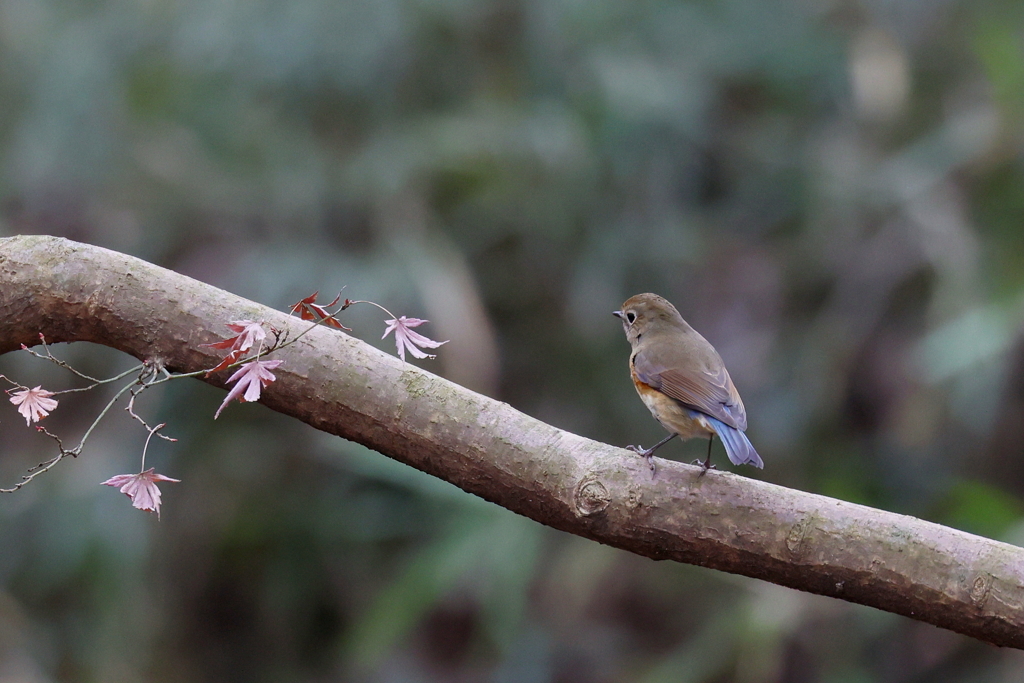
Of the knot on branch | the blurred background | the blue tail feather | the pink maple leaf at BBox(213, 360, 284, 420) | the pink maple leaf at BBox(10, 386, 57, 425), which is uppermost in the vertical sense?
the blurred background

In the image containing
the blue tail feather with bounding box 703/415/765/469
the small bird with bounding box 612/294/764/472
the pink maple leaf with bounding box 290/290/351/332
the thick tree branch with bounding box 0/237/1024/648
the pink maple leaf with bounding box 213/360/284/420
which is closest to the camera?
the pink maple leaf with bounding box 213/360/284/420

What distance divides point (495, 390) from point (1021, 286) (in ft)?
7.46

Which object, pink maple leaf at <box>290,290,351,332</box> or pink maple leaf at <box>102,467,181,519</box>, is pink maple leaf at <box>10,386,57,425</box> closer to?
pink maple leaf at <box>102,467,181,519</box>

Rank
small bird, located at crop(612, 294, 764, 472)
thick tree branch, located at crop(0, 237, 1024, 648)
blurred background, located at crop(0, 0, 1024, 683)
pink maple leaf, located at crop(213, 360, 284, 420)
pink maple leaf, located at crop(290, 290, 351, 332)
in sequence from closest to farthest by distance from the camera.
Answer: pink maple leaf, located at crop(213, 360, 284, 420) → thick tree branch, located at crop(0, 237, 1024, 648) → pink maple leaf, located at crop(290, 290, 351, 332) → small bird, located at crop(612, 294, 764, 472) → blurred background, located at crop(0, 0, 1024, 683)

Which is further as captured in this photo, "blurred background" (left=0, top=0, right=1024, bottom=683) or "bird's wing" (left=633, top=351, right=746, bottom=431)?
"blurred background" (left=0, top=0, right=1024, bottom=683)

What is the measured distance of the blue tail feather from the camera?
2.13 meters

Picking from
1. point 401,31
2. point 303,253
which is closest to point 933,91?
point 401,31

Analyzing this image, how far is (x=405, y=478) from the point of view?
4391mm

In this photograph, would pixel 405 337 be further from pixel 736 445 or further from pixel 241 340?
pixel 736 445

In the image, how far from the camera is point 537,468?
1.79 meters

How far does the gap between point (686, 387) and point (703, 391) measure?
0.04m

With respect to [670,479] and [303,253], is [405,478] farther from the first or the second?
[670,479]

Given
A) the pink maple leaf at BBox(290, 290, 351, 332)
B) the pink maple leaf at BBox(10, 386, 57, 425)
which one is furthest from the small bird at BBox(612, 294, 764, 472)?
the pink maple leaf at BBox(10, 386, 57, 425)

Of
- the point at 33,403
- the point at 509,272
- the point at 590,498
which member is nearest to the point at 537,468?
the point at 590,498
